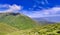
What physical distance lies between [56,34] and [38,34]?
13394 millimetres

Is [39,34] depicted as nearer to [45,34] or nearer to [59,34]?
[45,34]

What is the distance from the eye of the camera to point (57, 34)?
105938 millimetres

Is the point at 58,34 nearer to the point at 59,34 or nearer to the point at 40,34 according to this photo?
the point at 59,34

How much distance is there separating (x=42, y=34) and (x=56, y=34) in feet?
40.7

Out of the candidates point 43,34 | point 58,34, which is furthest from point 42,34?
point 58,34

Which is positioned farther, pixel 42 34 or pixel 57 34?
pixel 42 34

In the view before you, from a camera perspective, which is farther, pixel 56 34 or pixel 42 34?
pixel 42 34

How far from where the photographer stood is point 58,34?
108m

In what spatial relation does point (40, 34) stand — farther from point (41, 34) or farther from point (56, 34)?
point (56, 34)

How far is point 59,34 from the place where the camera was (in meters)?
106

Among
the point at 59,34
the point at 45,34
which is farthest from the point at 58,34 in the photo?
the point at 45,34

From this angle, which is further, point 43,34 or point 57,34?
point 43,34

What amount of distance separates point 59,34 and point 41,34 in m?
12.5

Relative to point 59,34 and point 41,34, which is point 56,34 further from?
point 41,34
